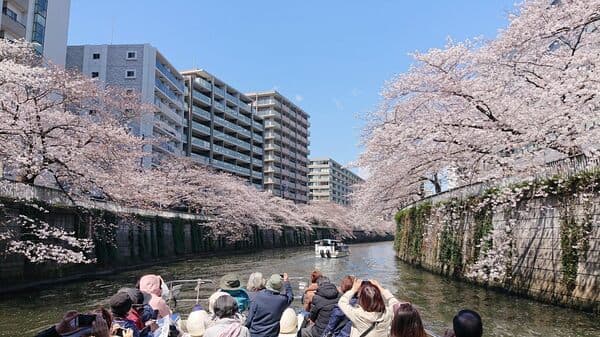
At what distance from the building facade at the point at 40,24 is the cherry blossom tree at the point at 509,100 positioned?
23.6 m

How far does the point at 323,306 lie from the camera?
16.9 feet

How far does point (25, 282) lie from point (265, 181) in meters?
57.9

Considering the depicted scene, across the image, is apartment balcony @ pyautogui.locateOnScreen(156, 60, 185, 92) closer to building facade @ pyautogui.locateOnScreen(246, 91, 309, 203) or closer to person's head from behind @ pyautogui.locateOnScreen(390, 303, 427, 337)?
building facade @ pyautogui.locateOnScreen(246, 91, 309, 203)

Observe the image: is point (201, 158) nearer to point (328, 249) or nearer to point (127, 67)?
point (127, 67)

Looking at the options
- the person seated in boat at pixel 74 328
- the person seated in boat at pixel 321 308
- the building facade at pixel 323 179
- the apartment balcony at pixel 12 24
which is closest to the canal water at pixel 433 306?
the person seated in boat at pixel 321 308

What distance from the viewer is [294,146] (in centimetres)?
8369

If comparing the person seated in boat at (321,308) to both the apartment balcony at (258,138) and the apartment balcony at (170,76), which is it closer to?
the apartment balcony at (170,76)

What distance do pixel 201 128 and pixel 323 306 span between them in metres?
51.7

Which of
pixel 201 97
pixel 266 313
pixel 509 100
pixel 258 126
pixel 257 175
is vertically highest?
pixel 201 97

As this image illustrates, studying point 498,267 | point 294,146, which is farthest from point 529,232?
point 294,146

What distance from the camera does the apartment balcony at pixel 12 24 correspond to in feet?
88.6

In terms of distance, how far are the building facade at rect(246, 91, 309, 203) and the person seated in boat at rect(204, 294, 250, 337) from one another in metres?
67.8

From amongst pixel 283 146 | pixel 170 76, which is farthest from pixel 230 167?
pixel 283 146

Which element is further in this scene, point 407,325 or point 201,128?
point 201,128
